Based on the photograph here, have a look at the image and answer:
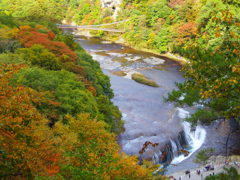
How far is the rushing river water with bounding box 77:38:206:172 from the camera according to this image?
655 inches

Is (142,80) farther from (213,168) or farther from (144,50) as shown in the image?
(144,50)

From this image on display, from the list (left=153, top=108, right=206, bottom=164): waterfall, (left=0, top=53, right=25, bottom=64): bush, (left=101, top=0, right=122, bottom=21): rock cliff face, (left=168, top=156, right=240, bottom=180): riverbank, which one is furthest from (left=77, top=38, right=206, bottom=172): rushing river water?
(left=101, top=0, right=122, bottom=21): rock cliff face

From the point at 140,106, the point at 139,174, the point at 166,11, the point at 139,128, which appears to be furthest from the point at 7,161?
the point at 166,11

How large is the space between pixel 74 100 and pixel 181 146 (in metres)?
8.10

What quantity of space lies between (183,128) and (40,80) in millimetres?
10902

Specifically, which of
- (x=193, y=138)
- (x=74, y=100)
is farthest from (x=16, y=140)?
(x=193, y=138)

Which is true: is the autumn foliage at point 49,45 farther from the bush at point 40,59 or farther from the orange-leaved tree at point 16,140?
the orange-leaved tree at point 16,140

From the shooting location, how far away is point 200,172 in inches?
579

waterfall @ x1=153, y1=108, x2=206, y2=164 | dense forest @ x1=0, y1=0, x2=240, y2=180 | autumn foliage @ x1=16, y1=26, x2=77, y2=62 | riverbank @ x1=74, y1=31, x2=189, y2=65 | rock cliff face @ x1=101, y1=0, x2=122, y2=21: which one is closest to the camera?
dense forest @ x1=0, y1=0, x2=240, y2=180

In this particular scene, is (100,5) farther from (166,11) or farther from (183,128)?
(183,128)

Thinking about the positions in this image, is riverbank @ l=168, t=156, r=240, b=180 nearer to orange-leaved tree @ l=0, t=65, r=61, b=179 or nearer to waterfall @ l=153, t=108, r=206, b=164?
waterfall @ l=153, t=108, r=206, b=164

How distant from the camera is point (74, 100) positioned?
14.3 meters

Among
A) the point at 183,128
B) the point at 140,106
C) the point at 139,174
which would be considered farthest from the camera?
the point at 140,106

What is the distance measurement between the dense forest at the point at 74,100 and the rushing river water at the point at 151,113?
179cm
